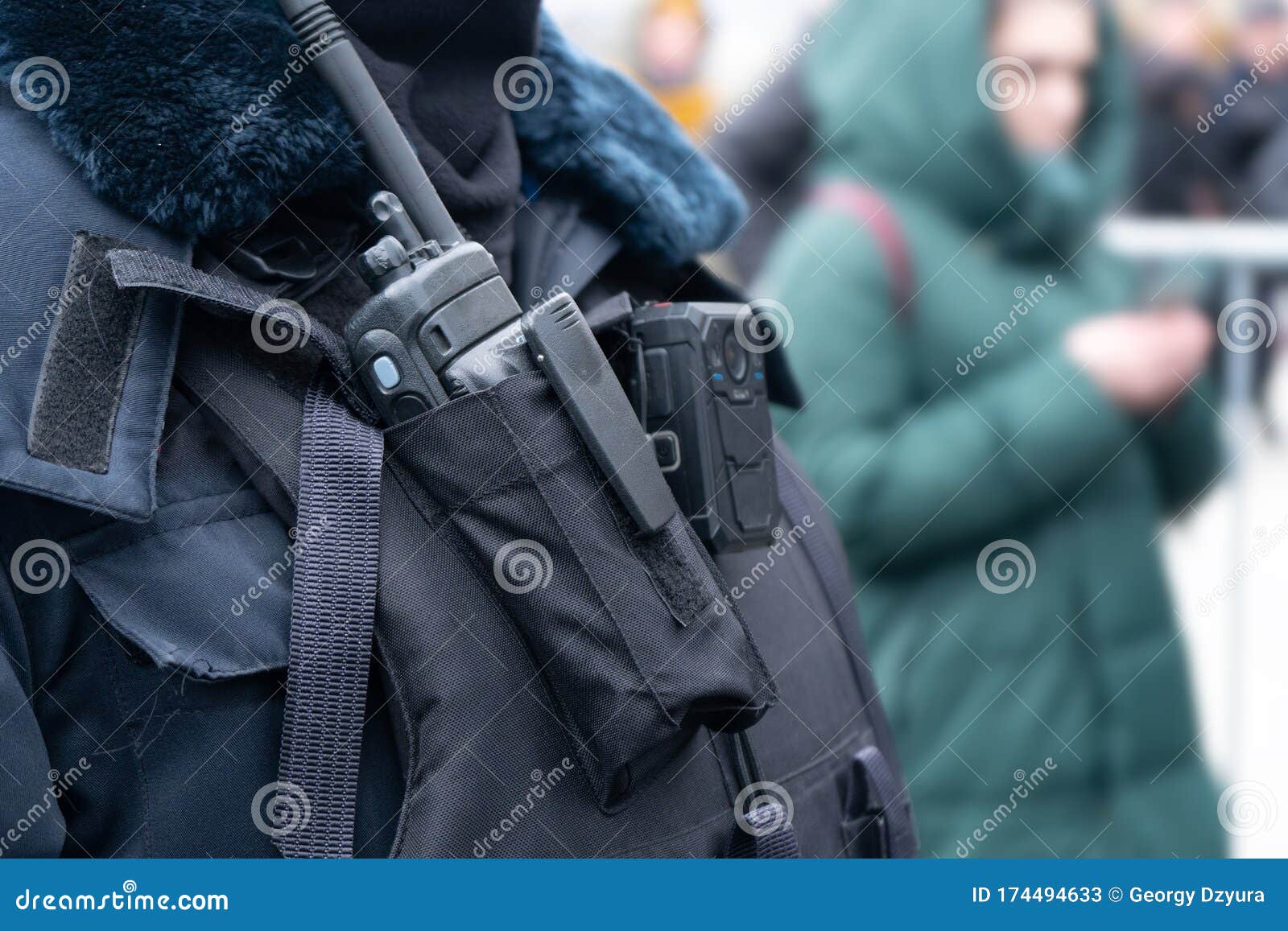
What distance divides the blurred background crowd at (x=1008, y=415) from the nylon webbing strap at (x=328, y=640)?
4.47ft

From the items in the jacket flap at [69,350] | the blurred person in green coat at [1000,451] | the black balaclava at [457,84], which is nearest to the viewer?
the jacket flap at [69,350]

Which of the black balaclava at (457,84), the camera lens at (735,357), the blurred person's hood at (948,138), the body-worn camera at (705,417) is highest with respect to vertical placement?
the blurred person's hood at (948,138)

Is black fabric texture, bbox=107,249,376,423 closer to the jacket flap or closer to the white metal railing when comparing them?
the jacket flap

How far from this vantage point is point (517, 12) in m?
1.16

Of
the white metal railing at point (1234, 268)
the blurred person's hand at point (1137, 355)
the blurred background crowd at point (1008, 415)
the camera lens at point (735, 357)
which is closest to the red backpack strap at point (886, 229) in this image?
the blurred background crowd at point (1008, 415)

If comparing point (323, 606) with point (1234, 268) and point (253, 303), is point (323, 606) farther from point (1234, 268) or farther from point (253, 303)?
point (1234, 268)

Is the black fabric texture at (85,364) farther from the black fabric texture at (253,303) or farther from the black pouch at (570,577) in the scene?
the black pouch at (570,577)

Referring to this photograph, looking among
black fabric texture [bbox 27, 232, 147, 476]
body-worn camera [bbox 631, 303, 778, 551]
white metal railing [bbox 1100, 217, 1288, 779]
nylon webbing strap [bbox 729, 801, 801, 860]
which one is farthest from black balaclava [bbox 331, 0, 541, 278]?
white metal railing [bbox 1100, 217, 1288, 779]

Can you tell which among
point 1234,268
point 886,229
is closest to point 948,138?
point 886,229

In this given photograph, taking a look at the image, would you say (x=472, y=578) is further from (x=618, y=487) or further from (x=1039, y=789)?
(x=1039, y=789)

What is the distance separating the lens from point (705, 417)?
1139 millimetres

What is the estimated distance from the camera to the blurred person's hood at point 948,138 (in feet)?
7.70

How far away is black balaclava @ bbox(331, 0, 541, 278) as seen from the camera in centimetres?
110

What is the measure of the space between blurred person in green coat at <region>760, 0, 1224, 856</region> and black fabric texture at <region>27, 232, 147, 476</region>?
1.45 m
